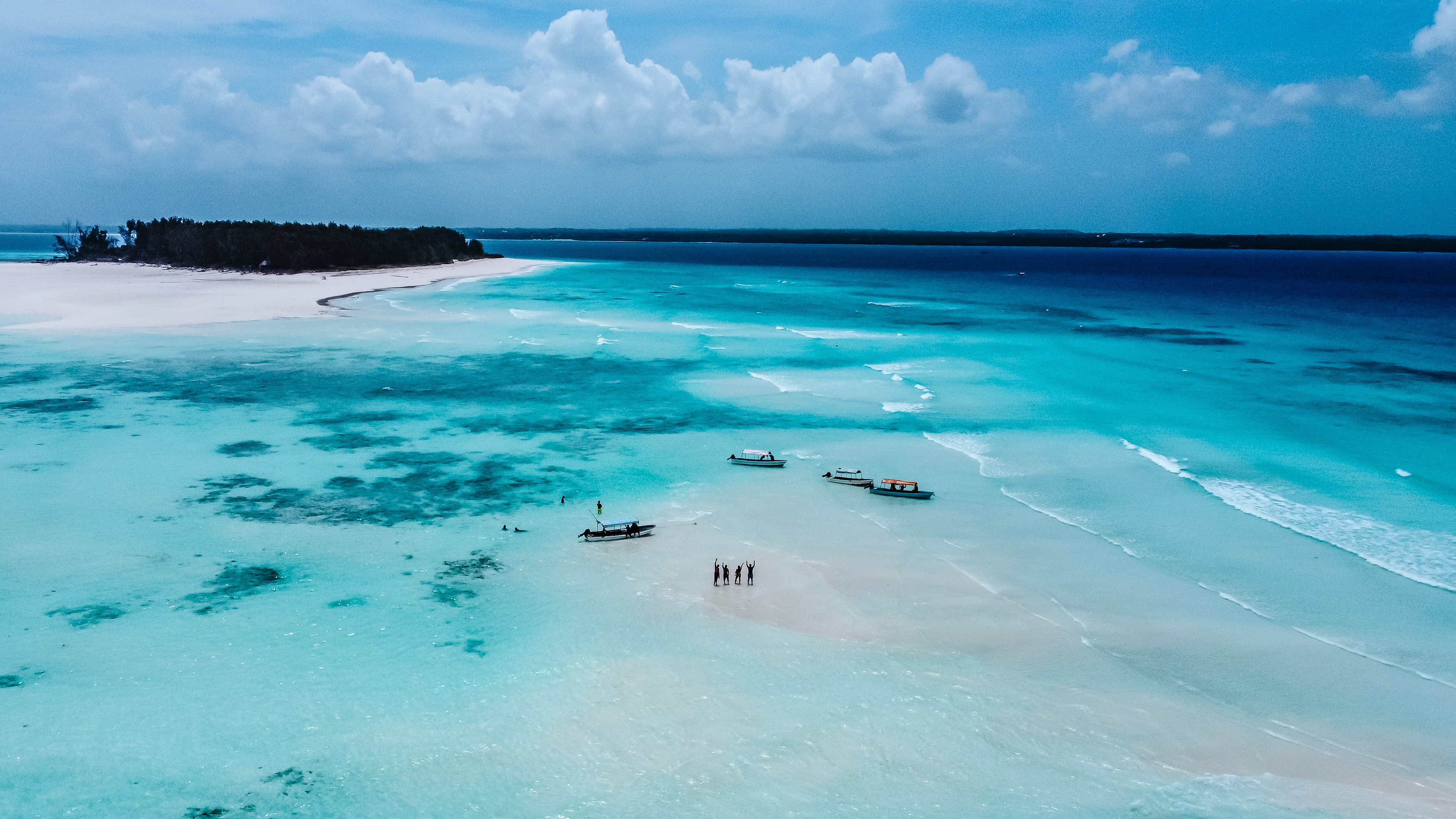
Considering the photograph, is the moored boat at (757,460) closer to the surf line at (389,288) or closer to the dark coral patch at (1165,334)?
the dark coral patch at (1165,334)

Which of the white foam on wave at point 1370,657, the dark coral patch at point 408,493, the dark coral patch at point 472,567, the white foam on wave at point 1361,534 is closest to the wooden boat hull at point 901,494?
the white foam on wave at point 1361,534

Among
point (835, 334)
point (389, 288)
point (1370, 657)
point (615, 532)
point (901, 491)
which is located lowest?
point (1370, 657)

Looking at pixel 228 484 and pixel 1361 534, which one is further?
pixel 228 484

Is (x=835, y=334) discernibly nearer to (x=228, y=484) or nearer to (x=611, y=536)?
(x=611, y=536)

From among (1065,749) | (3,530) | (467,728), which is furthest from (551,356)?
(1065,749)

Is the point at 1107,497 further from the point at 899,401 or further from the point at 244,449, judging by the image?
the point at 244,449

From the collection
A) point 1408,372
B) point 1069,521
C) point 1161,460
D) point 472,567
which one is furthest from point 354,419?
point 1408,372

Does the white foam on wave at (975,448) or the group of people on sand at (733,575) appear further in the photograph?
the white foam on wave at (975,448)
